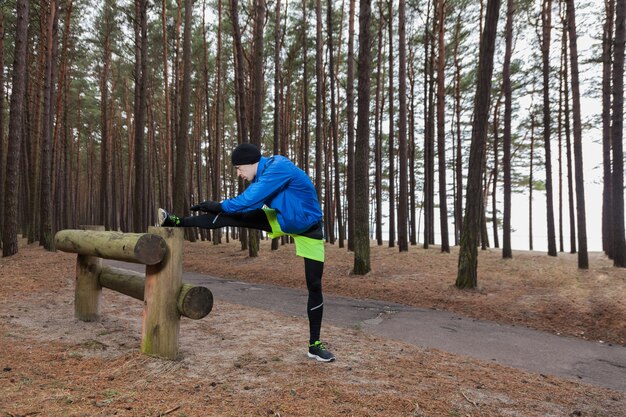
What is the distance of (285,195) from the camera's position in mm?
3309

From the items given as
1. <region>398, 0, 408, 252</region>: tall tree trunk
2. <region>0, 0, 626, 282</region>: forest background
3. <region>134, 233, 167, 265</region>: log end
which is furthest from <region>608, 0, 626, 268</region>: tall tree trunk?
<region>134, 233, 167, 265</region>: log end

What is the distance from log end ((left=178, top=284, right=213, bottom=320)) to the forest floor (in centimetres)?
46

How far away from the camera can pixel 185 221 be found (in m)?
3.13

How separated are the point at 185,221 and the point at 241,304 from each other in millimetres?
3816

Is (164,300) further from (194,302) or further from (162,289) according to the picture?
(194,302)

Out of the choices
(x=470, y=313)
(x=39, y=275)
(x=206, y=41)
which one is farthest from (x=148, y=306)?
(x=206, y=41)

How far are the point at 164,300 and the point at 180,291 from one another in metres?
0.16

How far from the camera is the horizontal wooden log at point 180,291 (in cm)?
331

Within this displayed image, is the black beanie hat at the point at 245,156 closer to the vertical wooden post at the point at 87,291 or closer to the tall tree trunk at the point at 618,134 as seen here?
the vertical wooden post at the point at 87,291

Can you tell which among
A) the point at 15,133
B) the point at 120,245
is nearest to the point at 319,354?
the point at 120,245

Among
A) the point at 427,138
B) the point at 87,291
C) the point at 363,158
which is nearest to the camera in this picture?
the point at 87,291

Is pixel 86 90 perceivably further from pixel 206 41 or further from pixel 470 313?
pixel 470 313

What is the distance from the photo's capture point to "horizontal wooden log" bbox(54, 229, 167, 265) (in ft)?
10.4

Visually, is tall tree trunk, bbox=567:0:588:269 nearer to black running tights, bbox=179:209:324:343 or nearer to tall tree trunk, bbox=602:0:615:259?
tall tree trunk, bbox=602:0:615:259
